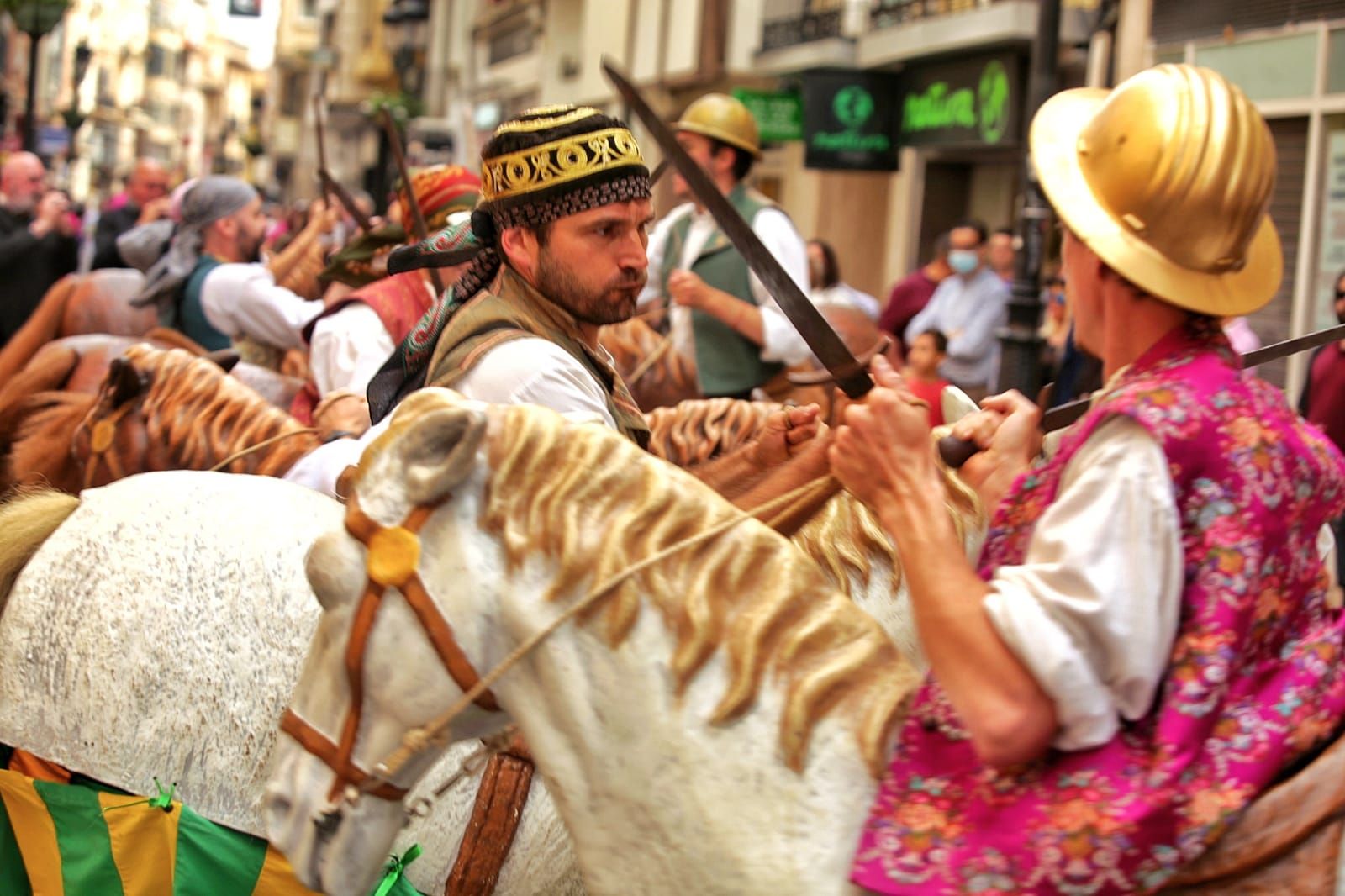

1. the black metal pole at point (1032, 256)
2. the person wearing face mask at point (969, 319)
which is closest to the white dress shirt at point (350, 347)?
the black metal pole at point (1032, 256)

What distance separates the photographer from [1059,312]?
9227mm

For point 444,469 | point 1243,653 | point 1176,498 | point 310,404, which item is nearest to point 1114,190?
point 1176,498

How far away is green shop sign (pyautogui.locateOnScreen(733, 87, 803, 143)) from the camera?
55.1 ft

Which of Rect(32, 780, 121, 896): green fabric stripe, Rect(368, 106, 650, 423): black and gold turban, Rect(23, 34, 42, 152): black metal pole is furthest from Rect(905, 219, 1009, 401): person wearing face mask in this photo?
Rect(23, 34, 42, 152): black metal pole

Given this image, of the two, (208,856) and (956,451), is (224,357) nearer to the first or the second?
(208,856)

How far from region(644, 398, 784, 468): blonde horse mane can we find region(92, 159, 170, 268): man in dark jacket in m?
8.84

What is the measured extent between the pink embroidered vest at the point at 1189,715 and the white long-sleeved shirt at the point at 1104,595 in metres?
0.04

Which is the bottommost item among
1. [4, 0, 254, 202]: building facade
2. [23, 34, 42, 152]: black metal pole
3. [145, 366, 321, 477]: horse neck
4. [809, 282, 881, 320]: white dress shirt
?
[145, 366, 321, 477]: horse neck

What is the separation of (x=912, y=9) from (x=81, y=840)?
15366mm

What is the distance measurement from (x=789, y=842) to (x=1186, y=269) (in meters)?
0.84

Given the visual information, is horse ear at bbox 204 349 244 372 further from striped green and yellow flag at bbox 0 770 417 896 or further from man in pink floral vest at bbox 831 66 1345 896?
man in pink floral vest at bbox 831 66 1345 896

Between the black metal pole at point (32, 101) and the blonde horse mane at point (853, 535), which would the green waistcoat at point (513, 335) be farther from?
the black metal pole at point (32, 101)

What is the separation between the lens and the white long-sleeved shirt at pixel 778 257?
230 inches

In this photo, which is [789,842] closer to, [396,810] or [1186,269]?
[396,810]
